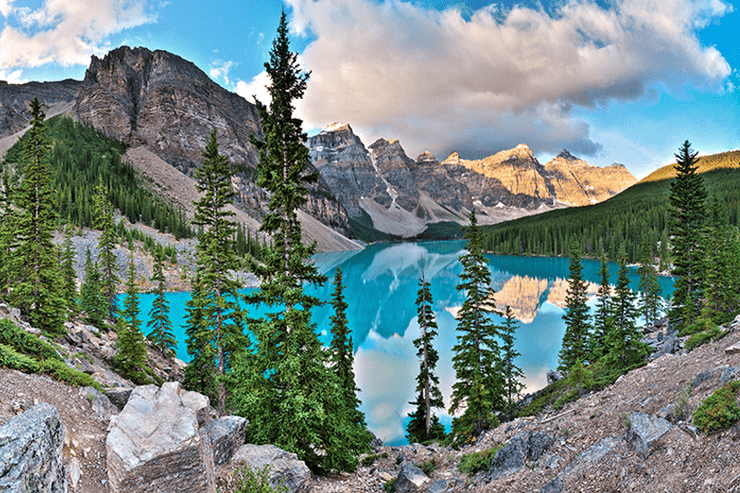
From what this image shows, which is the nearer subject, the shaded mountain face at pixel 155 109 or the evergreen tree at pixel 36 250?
the evergreen tree at pixel 36 250

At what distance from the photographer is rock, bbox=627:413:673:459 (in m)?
7.19

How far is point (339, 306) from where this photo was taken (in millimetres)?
19891

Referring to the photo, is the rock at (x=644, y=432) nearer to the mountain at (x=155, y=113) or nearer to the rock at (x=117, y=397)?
the rock at (x=117, y=397)

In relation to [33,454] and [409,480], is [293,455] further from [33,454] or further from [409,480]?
[33,454]

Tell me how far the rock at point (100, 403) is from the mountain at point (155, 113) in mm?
143363

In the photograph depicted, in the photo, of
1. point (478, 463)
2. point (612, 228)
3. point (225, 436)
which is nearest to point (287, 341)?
point (225, 436)

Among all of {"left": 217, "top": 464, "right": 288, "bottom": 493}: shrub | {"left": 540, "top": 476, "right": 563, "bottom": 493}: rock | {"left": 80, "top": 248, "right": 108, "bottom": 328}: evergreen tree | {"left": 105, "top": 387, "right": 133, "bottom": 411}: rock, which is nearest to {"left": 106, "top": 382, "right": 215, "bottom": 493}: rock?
{"left": 217, "top": 464, "right": 288, "bottom": 493}: shrub

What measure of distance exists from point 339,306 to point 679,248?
93.0 ft

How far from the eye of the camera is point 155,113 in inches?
6437

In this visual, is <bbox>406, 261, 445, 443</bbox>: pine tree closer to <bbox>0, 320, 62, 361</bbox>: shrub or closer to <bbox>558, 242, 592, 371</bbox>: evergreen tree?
<bbox>558, 242, 592, 371</bbox>: evergreen tree

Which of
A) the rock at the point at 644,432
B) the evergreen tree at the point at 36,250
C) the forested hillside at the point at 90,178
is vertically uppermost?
the forested hillside at the point at 90,178

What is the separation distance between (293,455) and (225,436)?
2.00 meters

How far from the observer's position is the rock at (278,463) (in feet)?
29.9

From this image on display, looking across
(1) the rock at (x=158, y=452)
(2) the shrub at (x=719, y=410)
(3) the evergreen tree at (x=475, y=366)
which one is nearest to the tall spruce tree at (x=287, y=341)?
(1) the rock at (x=158, y=452)
